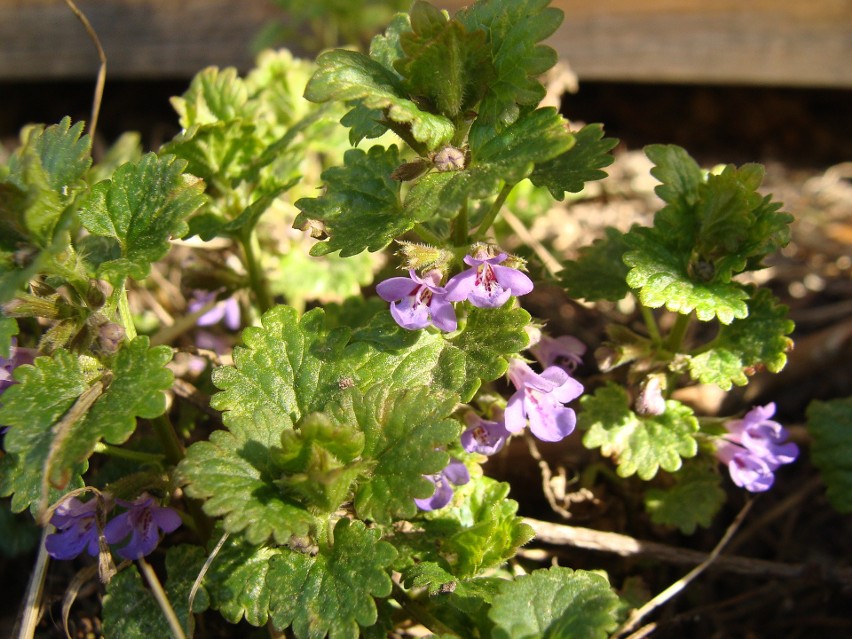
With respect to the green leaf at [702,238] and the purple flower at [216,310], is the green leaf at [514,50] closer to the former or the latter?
the green leaf at [702,238]

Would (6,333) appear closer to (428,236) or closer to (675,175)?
(428,236)

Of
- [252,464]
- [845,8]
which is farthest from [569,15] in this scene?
[252,464]

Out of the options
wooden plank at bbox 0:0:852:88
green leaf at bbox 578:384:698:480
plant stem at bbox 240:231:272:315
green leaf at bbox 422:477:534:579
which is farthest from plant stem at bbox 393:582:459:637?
wooden plank at bbox 0:0:852:88

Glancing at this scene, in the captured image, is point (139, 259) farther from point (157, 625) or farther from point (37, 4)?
point (37, 4)

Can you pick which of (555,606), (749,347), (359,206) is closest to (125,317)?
(359,206)

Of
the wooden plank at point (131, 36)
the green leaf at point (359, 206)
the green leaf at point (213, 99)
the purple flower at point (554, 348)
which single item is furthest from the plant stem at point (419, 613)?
the wooden plank at point (131, 36)

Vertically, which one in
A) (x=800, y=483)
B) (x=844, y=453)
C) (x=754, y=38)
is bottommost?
(x=800, y=483)
